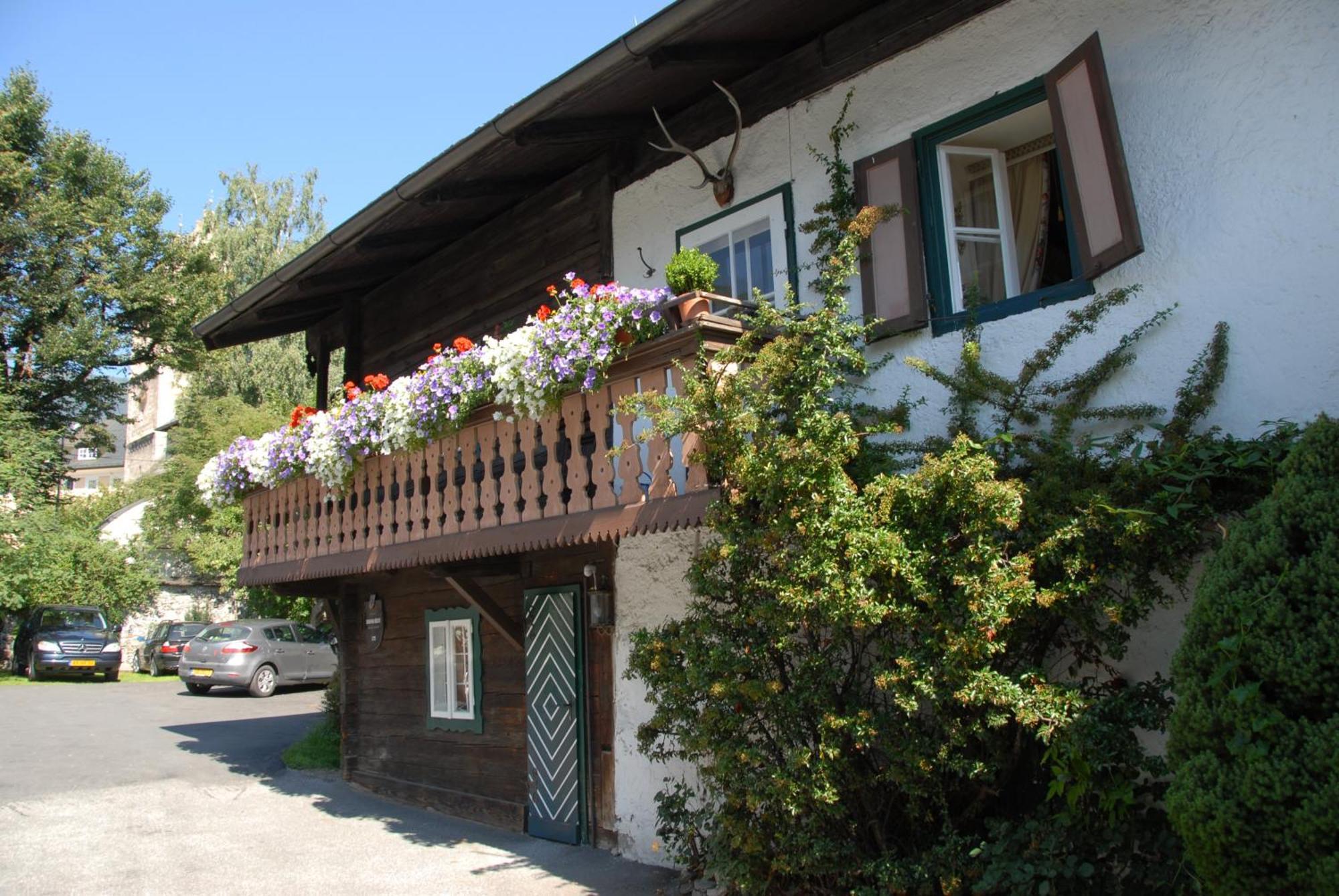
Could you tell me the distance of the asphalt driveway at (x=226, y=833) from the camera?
762 cm

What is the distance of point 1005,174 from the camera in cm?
687

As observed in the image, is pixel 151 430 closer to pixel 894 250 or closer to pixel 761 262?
pixel 761 262

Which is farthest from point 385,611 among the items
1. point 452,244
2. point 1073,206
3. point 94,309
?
point 94,309

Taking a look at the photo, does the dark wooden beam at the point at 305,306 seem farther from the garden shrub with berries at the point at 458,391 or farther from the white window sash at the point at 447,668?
the white window sash at the point at 447,668

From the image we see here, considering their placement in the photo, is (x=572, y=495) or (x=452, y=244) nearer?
(x=572, y=495)

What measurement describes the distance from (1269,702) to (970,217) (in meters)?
4.04

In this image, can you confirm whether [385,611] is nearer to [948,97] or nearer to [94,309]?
[948,97]

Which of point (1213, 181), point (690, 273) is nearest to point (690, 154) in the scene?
point (690, 273)

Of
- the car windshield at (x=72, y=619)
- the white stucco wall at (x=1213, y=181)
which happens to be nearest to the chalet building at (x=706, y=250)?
the white stucco wall at (x=1213, y=181)

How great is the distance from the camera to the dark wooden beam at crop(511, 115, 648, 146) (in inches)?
341

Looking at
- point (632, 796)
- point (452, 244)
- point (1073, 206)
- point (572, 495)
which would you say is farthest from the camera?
point (452, 244)

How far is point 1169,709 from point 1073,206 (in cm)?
279

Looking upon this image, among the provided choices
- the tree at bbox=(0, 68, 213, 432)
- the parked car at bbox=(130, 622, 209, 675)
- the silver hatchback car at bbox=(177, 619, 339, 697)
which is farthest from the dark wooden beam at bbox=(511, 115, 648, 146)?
the tree at bbox=(0, 68, 213, 432)

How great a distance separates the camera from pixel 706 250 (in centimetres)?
837
